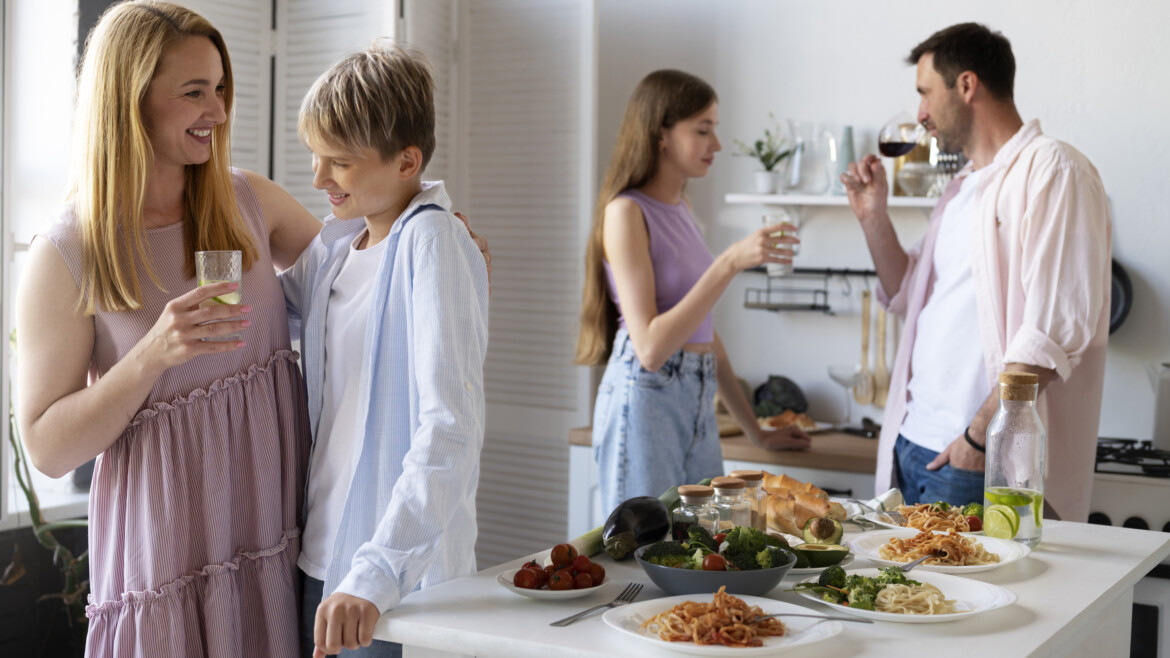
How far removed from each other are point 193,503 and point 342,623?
0.48 meters

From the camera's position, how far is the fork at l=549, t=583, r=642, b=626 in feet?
4.20

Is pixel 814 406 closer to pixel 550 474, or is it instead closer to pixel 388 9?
pixel 550 474

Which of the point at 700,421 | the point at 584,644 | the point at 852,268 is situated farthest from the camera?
the point at 852,268

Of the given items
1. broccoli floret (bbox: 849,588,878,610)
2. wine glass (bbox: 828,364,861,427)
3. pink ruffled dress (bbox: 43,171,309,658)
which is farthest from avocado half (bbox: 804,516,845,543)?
wine glass (bbox: 828,364,861,427)

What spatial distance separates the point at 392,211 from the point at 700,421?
120 centimetres

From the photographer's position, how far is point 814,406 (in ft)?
11.8

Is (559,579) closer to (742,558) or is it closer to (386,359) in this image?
(742,558)

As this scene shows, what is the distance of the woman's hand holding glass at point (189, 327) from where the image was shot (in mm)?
1473

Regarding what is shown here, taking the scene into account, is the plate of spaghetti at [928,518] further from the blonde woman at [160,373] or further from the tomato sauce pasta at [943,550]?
the blonde woman at [160,373]

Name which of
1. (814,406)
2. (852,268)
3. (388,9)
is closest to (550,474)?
(814,406)

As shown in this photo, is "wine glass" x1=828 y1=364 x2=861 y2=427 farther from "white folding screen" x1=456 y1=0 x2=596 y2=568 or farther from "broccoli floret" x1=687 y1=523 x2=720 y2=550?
"broccoli floret" x1=687 y1=523 x2=720 y2=550

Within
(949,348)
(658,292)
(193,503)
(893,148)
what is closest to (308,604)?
(193,503)

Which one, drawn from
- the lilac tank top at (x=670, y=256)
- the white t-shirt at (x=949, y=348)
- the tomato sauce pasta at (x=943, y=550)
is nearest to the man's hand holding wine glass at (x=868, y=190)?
the white t-shirt at (x=949, y=348)

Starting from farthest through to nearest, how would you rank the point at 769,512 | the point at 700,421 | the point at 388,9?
the point at 388,9
the point at 700,421
the point at 769,512
